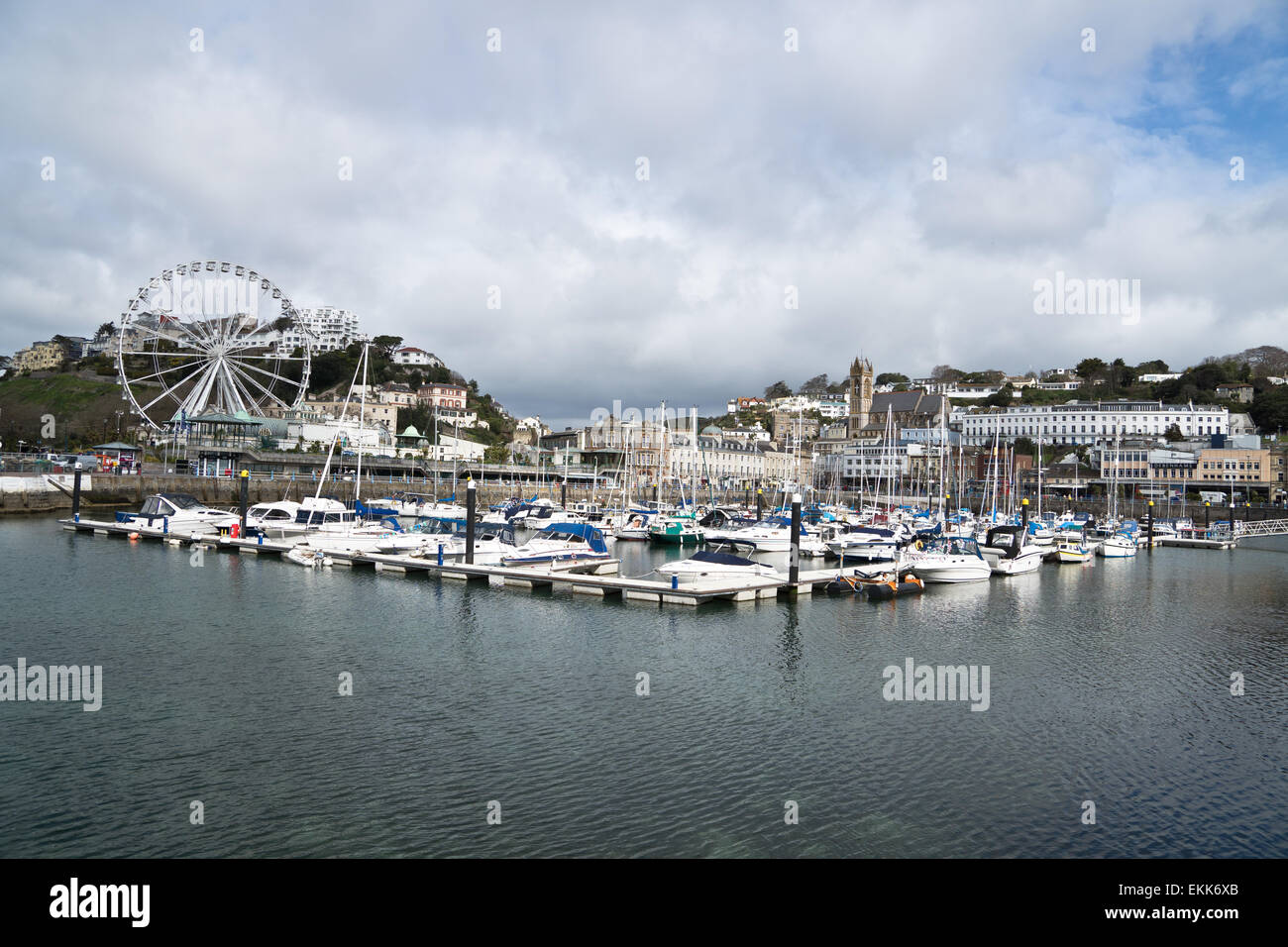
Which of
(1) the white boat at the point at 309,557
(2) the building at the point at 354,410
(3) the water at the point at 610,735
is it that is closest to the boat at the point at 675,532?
(1) the white boat at the point at 309,557

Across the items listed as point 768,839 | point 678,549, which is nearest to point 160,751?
point 768,839

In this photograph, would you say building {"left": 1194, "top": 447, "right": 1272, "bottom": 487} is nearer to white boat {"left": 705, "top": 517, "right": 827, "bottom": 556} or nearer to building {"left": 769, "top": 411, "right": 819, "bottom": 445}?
building {"left": 769, "top": 411, "right": 819, "bottom": 445}

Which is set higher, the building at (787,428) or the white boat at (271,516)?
the building at (787,428)

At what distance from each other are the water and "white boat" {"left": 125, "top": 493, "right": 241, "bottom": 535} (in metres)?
14.4

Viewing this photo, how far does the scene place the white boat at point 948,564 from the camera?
34125 mm

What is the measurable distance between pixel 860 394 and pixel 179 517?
5722 inches

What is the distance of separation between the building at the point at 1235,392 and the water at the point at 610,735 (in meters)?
159

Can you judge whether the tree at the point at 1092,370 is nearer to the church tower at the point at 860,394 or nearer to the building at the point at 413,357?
the church tower at the point at 860,394

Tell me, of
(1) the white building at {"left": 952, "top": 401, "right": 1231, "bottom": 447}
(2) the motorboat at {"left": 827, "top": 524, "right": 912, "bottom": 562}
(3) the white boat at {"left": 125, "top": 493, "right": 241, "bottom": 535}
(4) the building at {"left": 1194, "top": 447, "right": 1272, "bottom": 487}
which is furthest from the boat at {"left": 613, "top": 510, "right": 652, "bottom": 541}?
(1) the white building at {"left": 952, "top": 401, "right": 1231, "bottom": 447}

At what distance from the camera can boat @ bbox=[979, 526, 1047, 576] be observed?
129ft

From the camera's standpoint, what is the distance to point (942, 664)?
19.8m

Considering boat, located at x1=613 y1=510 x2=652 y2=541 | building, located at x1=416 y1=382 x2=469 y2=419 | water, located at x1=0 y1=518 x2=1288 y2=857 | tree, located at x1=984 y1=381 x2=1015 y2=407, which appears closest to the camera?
water, located at x1=0 y1=518 x2=1288 y2=857

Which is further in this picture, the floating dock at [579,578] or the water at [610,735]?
the floating dock at [579,578]
